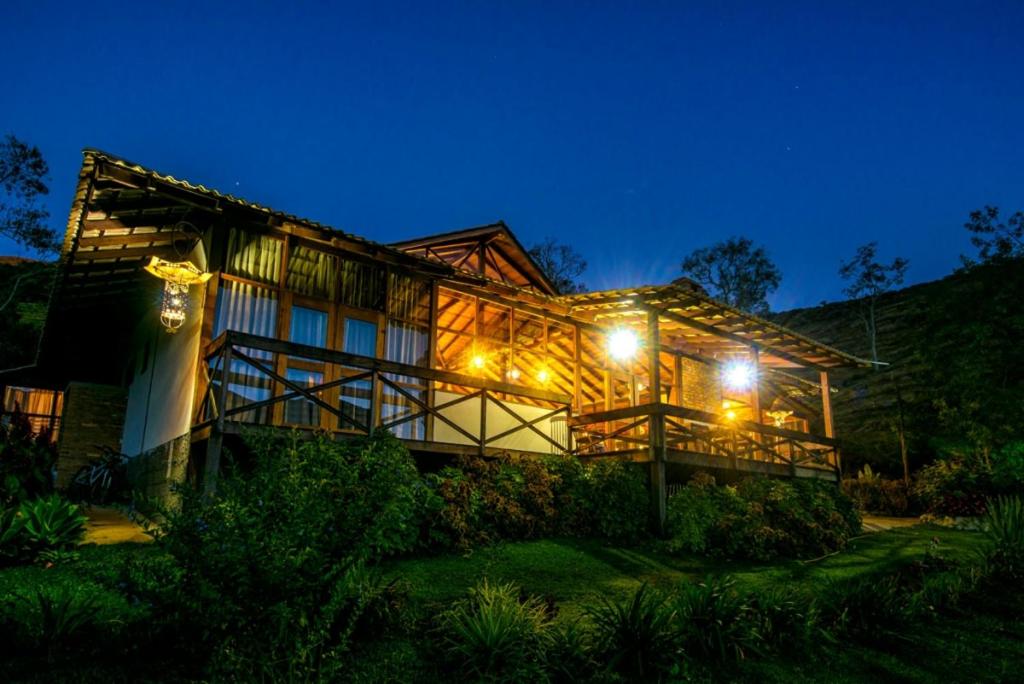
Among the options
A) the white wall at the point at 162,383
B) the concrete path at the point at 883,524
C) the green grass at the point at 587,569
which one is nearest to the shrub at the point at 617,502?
the green grass at the point at 587,569

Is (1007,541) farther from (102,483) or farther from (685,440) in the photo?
(102,483)

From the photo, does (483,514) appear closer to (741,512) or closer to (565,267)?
(741,512)

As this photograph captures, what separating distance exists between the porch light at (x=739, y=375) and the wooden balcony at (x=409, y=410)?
2.40m

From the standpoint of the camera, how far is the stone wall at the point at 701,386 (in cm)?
1828

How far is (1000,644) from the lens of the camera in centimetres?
729

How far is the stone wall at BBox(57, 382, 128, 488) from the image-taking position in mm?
16234

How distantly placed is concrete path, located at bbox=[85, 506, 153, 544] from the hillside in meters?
22.0

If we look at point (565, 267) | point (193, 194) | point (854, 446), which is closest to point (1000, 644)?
point (193, 194)

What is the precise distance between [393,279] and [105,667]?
844 centimetres

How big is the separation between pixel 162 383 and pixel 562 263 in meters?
30.7

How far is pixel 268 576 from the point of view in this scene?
4715 mm

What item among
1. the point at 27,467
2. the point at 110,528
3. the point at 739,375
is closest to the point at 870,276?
the point at 739,375

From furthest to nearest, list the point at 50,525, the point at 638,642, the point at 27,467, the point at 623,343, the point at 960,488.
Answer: the point at 960,488 < the point at 623,343 < the point at 27,467 < the point at 50,525 < the point at 638,642

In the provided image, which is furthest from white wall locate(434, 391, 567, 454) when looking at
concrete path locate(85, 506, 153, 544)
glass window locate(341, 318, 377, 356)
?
concrete path locate(85, 506, 153, 544)
